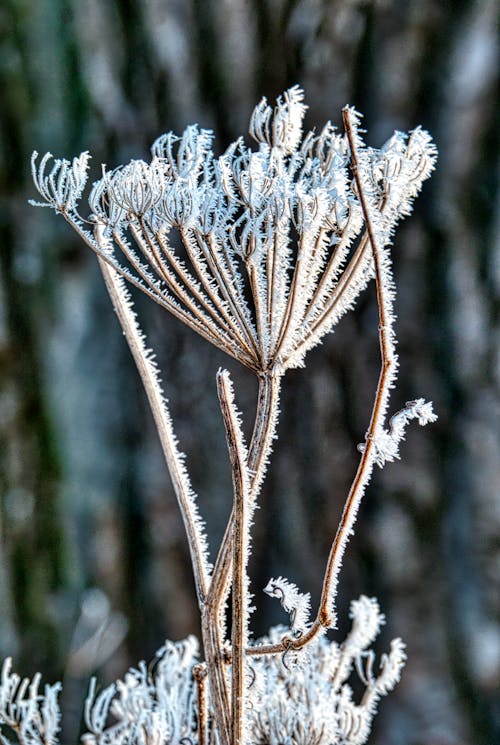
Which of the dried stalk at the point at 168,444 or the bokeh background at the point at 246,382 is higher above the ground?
the bokeh background at the point at 246,382

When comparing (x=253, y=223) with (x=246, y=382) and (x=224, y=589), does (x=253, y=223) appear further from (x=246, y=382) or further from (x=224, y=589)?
(x=246, y=382)

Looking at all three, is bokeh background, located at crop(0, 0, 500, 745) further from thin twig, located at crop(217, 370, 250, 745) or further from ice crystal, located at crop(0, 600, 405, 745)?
thin twig, located at crop(217, 370, 250, 745)

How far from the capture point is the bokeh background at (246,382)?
734mm

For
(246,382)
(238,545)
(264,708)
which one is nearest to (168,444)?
(238,545)

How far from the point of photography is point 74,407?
2.98 ft

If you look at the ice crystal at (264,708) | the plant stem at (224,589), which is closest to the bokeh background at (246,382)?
the ice crystal at (264,708)

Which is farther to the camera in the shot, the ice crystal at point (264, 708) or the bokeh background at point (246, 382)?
the bokeh background at point (246, 382)

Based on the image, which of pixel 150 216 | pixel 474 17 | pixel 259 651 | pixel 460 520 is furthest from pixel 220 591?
pixel 474 17

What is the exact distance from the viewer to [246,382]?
31.8 inches

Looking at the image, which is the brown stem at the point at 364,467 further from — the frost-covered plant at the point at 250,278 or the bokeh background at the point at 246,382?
the bokeh background at the point at 246,382

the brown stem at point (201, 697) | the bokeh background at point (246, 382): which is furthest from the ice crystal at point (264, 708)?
the bokeh background at point (246, 382)

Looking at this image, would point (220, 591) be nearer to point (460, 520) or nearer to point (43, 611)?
point (460, 520)

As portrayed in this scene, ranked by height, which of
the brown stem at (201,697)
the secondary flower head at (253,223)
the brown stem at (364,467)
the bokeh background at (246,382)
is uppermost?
the bokeh background at (246,382)

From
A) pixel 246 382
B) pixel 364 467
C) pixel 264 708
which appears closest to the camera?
pixel 364 467
